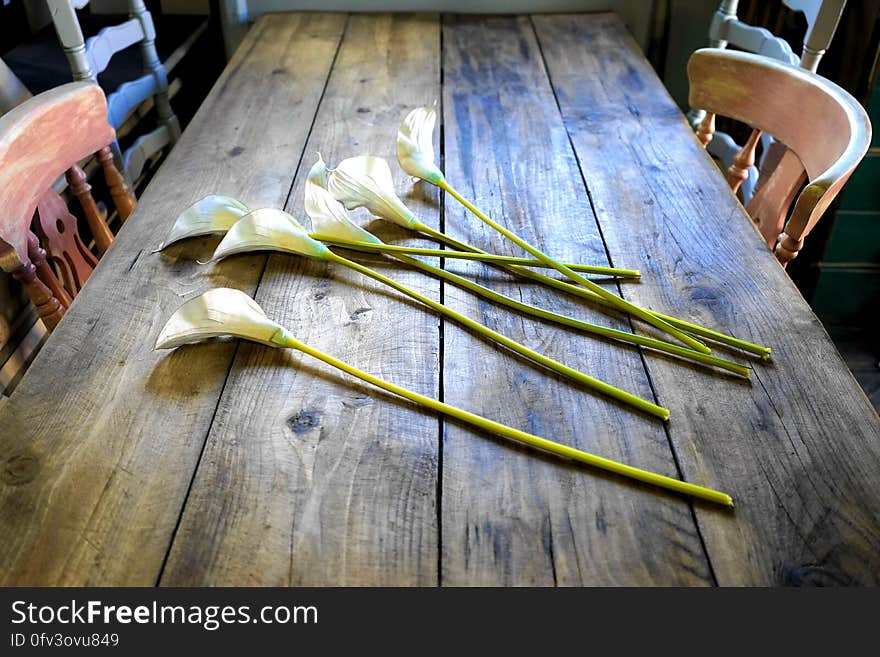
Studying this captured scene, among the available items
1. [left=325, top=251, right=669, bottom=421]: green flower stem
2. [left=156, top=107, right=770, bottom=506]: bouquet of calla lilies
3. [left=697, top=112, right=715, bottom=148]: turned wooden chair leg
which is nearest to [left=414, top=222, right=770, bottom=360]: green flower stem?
[left=156, top=107, right=770, bottom=506]: bouquet of calla lilies

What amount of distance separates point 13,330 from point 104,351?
2.27ft

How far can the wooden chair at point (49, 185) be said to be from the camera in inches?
44.9

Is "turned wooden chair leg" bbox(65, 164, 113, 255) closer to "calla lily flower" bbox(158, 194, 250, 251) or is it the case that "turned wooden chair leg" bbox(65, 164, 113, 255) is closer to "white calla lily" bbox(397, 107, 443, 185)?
"calla lily flower" bbox(158, 194, 250, 251)

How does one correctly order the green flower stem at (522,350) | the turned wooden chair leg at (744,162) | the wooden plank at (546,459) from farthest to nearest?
1. the turned wooden chair leg at (744,162)
2. the green flower stem at (522,350)
3. the wooden plank at (546,459)

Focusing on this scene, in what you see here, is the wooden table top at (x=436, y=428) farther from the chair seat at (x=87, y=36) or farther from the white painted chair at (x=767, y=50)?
the chair seat at (x=87, y=36)

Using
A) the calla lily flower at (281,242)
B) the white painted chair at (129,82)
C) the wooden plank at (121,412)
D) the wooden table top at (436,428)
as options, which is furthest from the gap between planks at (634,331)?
the white painted chair at (129,82)

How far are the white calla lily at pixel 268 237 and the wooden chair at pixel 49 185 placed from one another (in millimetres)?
284

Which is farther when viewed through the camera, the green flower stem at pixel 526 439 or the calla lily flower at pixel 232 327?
the calla lily flower at pixel 232 327

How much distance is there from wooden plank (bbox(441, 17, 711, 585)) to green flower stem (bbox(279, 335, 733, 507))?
0.5 inches

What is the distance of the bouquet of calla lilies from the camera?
2.99ft

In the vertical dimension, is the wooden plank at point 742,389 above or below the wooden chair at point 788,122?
below

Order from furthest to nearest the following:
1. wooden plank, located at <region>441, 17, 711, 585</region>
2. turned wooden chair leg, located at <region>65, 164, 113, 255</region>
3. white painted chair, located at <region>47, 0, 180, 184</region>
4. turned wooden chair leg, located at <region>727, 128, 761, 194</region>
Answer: white painted chair, located at <region>47, 0, 180, 184</region>
turned wooden chair leg, located at <region>727, 128, 761, 194</region>
turned wooden chair leg, located at <region>65, 164, 113, 255</region>
wooden plank, located at <region>441, 17, 711, 585</region>

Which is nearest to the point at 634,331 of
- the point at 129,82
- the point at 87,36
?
the point at 129,82
